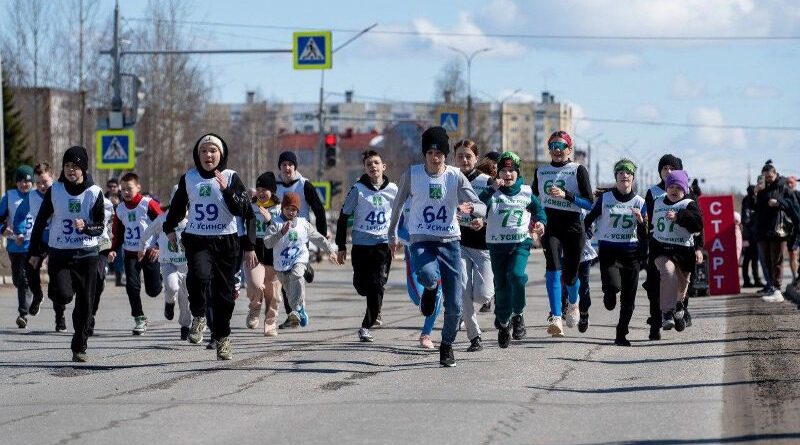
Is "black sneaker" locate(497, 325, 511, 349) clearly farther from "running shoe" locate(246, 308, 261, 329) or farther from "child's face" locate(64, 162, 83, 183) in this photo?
"running shoe" locate(246, 308, 261, 329)

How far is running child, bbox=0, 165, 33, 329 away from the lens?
18703 mm

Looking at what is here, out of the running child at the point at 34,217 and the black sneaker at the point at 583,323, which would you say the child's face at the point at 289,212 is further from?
the black sneaker at the point at 583,323

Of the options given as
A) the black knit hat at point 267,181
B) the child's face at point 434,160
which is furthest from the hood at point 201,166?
the black knit hat at point 267,181

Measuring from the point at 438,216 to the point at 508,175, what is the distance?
1702 millimetres

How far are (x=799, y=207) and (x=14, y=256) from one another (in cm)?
1109

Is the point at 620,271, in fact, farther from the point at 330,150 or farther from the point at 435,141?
the point at 330,150

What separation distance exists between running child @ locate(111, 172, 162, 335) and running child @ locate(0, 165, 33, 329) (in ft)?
5.94

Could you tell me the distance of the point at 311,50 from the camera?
111 ft

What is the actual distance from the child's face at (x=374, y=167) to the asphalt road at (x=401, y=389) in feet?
5.25

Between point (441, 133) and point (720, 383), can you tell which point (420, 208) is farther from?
point (720, 383)

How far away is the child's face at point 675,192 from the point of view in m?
15.2

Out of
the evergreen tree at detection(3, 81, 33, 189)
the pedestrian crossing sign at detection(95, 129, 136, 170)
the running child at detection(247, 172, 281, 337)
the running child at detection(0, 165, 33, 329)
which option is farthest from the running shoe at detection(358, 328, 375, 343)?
the evergreen tree at detection(3, 81, 33, 189)

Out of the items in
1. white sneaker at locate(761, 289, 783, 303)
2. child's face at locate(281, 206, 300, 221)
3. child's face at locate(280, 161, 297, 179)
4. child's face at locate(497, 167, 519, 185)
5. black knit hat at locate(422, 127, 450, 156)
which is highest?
black knit hat at locate(422, 127, 450, 156)

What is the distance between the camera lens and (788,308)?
20.3 m
